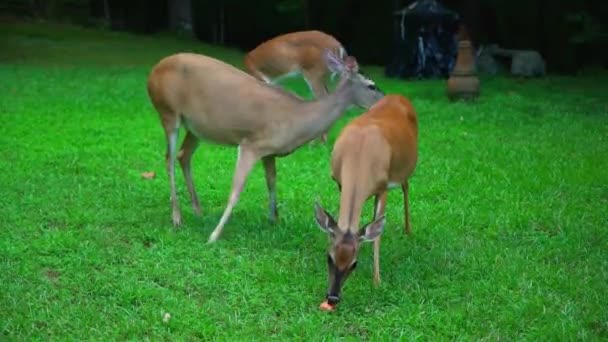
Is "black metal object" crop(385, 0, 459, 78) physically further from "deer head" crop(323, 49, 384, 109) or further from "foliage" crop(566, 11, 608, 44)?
"deer head" crop(323, 49, 384, 109)

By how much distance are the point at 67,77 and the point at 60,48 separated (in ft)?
14.4

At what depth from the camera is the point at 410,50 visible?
17.4m

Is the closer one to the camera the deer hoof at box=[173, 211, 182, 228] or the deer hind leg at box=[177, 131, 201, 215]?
the deer hoof at box=[173, 211, 182, 228]

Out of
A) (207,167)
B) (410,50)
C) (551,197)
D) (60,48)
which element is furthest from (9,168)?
(60,48)

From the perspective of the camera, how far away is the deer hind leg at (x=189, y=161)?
22.4 ft

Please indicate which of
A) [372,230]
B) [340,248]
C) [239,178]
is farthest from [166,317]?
[239,178]

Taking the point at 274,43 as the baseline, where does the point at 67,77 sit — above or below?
below

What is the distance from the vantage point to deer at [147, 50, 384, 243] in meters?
6.19

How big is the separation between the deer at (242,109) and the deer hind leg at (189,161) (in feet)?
0.65

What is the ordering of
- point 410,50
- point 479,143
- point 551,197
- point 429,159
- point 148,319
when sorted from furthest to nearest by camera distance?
point 410,50
point 479,143
point 429,159
point 551,197
point 148,319

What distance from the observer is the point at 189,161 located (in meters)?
6.96

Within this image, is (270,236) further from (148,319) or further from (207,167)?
(207,167)

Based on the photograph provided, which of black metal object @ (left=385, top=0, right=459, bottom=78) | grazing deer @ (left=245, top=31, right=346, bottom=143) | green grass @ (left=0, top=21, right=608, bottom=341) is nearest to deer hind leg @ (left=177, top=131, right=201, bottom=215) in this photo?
green grass @ (left=0, top=21, right=608, bottom=341)

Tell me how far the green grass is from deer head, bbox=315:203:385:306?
16 cm
